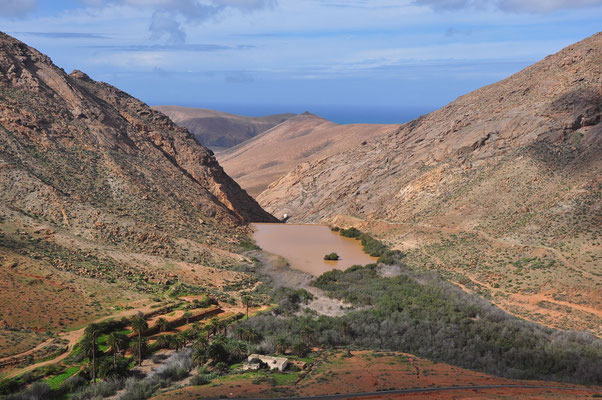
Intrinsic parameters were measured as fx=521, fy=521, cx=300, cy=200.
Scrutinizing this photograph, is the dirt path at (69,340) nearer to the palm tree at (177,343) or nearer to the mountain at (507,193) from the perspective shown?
the palm tree at (177,343)

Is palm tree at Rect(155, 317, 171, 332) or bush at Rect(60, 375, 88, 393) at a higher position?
palm tree at Rect(155, 317, 171, 332)

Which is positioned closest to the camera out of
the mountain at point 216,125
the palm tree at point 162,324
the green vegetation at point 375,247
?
the palm tree at point 162,324

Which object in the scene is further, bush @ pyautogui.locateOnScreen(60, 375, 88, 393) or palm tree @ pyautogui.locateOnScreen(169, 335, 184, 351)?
palm tree @ pyautogui.locateOnScreen(169, 335, 184, 351)

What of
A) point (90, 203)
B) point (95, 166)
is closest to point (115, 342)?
point (90, 203)

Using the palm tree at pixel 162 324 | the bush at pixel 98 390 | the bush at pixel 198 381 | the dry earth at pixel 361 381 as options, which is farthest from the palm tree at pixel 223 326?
the bush at pixel 98 390

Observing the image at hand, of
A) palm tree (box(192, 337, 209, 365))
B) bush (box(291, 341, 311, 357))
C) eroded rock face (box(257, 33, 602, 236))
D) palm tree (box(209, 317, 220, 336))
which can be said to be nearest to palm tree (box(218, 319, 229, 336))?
palm tree (box(209, 317, 220, 336))

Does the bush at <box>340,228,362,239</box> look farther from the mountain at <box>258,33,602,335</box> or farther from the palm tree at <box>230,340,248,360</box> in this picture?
the palm tree at <box>230,340,248,360</box>
